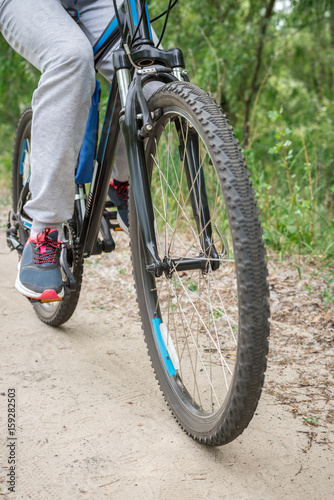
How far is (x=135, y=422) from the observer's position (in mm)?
1725

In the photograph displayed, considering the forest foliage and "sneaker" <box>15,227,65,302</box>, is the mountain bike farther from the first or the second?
the forest foliage

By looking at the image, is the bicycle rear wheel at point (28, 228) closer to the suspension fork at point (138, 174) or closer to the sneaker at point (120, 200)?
the sneaker at point (120, 200)

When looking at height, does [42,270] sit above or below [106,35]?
below

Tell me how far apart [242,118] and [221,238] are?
660 cm

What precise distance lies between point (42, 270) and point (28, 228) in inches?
23.2

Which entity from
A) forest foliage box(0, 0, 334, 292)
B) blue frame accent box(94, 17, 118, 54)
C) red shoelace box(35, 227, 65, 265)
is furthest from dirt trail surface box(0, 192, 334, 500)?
forest foliage box(0, 0, 334, 292)

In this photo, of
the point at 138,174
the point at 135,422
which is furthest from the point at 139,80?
the point at 135,422

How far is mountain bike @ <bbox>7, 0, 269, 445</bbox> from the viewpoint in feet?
4.15

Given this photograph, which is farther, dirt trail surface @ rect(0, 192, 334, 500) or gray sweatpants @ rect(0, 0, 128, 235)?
gray sweatpants @ rect(0, 0, 128, 235)

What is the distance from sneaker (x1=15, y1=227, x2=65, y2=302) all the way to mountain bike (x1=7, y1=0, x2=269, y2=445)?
61 mm

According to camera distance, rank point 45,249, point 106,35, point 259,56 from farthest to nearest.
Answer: point 259,56
point 45,249
point 106,35

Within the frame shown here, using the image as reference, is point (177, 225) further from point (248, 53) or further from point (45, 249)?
point (248, 53)

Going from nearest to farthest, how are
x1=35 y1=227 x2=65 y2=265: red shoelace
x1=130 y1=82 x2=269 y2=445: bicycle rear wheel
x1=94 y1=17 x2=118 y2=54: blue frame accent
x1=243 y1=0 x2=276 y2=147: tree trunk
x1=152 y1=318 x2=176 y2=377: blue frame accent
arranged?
x1=130 y1=82 x2=269 y2=445: bicycle rear wheel
x1=152 y1=318 x2=176 y2=377: blue frame accent
x1=94 y1=17 x2=118 y2=54: blue frame accent
x1=35 y1=227 x2=65 y2=265: red shoelace
x1=243 y1=0 x2=276 y2=147: tree trunk

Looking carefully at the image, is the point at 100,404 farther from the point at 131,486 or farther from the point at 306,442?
the point at 306,442
